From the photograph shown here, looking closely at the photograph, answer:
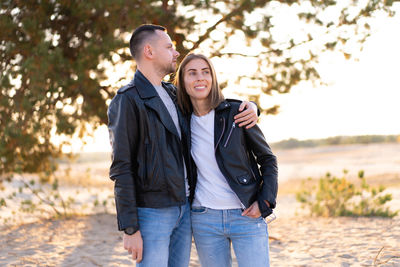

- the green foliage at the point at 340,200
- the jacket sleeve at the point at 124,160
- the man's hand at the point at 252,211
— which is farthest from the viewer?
the green foliage at the point at 340,200

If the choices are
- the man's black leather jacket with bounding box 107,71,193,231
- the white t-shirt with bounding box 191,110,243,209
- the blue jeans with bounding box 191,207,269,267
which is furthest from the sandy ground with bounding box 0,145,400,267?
the man's black leather jacket with bounding box 107,71,193,231

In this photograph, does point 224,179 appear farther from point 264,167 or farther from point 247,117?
point 247,117

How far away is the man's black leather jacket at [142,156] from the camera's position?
7.64 ft

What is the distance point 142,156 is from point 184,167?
33 cm

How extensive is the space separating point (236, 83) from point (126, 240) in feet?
16.8

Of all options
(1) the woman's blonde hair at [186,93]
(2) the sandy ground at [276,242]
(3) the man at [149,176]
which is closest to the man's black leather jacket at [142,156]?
(3) the man at [149,176]

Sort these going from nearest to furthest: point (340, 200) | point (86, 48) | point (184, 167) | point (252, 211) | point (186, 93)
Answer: point (252, 211), point (184, 167), point (186, 93), point (86, 48), point (340, 200)

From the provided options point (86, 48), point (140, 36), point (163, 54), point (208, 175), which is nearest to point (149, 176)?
point (208, 175)

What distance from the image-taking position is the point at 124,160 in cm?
233

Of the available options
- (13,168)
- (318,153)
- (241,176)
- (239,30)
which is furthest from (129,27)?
(318,153)

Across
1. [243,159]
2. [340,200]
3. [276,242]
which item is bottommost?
[276,242]

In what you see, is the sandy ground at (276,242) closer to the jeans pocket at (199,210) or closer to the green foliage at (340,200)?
the green foliage at (340,200)

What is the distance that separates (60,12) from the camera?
676 cm

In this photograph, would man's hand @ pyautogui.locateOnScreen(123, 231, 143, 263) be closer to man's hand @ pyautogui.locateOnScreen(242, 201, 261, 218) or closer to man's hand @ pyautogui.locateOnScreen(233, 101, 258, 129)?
man's hand @ pyautogui.locateOnScreen(242, 201, 261, 218)
